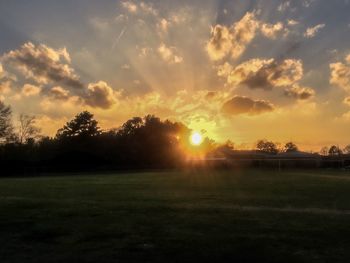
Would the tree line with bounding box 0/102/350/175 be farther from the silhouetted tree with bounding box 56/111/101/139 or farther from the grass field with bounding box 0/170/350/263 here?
the grass field with bounding box 0/170/350/263

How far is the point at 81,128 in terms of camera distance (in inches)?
3590

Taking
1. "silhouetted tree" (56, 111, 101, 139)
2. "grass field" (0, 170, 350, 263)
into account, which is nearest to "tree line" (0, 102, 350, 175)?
"silhouetted tree" (56, 111, 101, 139)

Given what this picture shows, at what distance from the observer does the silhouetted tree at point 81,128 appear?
296 ft

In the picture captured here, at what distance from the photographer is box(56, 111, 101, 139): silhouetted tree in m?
90.2

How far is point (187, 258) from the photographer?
7.68 meters

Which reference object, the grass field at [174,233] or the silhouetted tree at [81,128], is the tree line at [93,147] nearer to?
the silhouetted tree at [81,128]

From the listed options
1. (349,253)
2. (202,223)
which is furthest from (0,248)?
(349,253)

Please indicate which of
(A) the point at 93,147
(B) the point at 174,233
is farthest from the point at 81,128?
(B) the point at 174,233

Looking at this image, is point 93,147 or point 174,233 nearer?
point 174,233

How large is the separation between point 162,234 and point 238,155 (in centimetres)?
12222

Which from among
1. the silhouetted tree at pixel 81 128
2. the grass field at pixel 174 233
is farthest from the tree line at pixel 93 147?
the grass field at pixel 174 233

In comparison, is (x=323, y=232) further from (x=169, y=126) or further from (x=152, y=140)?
(x=169, y=126)

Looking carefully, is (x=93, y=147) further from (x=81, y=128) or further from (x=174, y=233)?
(x=174, y=233)

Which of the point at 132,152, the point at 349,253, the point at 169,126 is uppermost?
the point at 169,126
